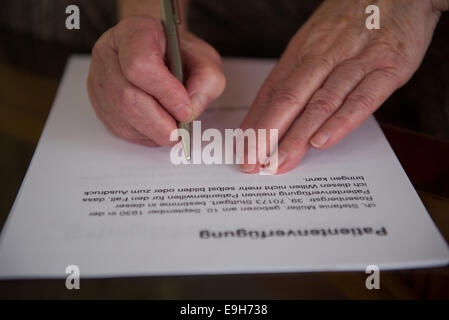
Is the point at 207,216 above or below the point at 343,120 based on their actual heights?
below

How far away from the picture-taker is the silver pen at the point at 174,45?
0.58 meters

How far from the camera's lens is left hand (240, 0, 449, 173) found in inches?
23.4

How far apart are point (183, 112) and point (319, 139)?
185 millimetres

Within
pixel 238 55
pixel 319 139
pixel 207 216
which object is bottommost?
pixel 207 216

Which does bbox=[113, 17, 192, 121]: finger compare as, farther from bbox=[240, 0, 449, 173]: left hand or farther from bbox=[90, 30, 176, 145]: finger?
bbox=[240, 0, 449, 173]: left hand

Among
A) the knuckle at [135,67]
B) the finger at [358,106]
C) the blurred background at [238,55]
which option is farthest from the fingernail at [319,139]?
the knuckle at [135,67]

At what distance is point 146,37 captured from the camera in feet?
1.90

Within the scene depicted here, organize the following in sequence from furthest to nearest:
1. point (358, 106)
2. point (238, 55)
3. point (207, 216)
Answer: point (238, 55)
point (358, 106)
point (207, 216)

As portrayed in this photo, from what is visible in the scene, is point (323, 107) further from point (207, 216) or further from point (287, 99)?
point (207, 216)

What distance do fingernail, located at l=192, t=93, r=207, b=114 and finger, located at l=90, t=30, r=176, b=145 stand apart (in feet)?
0.12

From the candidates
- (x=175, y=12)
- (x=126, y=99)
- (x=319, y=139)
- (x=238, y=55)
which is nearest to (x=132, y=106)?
(x=126, y=99)

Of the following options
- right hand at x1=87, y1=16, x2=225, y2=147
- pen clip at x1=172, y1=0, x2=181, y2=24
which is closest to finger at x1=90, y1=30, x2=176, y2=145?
right hand at x1=87, y1=16, x2=225, y2=147

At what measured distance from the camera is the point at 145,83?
0.56 m
